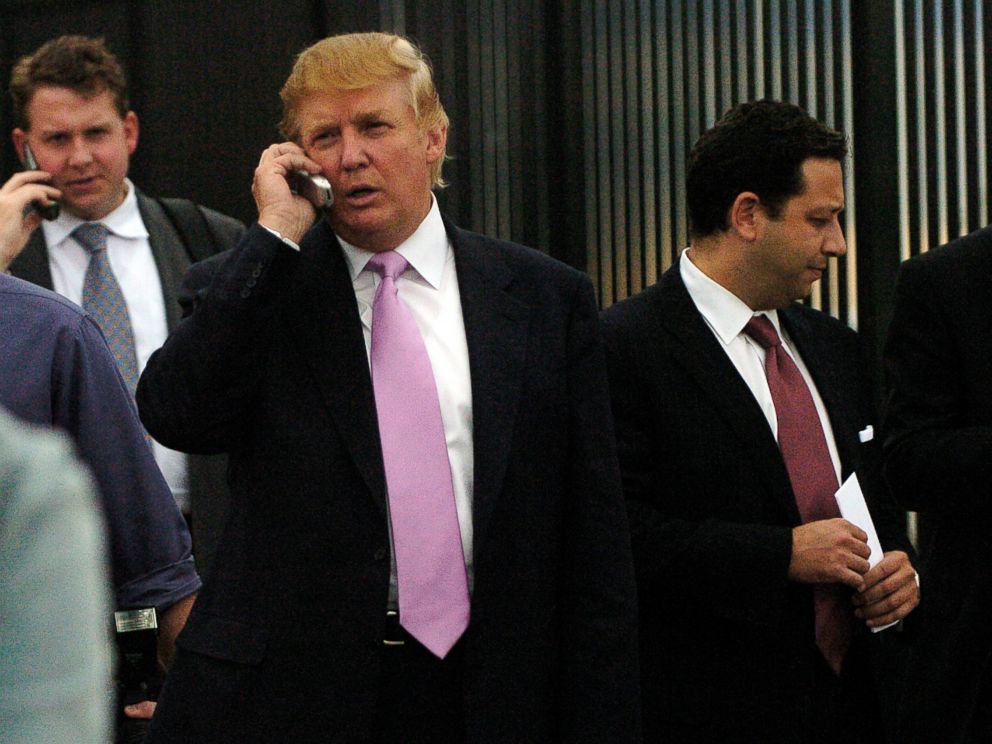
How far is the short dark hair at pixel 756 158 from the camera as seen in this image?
345cm

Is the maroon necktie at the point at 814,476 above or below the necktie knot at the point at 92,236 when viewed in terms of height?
below

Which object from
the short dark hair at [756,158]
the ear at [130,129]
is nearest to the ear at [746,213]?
the short dark hair at [756,158]

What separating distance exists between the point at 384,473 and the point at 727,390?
959mm

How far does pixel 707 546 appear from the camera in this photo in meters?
3.14

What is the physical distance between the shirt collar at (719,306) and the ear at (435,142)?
2.40 feet

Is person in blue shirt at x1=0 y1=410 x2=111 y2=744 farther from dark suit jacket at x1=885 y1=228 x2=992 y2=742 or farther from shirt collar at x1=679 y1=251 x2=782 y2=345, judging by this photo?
dark suit jacket at x1=885 y1=228 x2=992 y2=742

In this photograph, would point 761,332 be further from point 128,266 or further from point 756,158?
point 128,266

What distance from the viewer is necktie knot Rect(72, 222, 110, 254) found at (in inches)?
158

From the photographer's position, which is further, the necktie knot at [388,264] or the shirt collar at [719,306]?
the shirt collar at [719,306]

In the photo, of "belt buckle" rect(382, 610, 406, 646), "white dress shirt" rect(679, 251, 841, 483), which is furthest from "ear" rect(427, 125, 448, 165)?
"belt buckle" rect(382, 610, 406, 646)

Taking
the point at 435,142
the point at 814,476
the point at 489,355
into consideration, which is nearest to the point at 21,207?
the point at 435,142

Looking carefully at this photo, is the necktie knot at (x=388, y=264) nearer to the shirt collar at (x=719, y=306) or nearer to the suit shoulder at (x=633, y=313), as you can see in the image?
the suit shoulder at (x=633, y=313)

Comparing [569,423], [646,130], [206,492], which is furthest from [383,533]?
[646,130]

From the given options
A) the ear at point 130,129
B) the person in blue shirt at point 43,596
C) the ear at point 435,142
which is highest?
the ear at point 130,129
